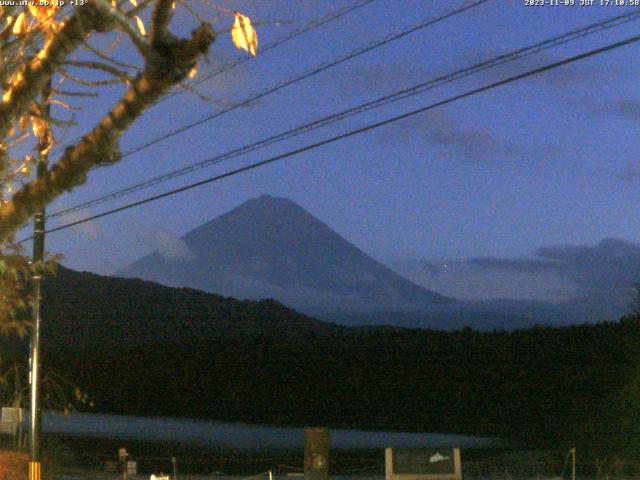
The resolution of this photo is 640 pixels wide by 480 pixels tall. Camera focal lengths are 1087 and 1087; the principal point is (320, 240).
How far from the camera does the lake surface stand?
131 feet

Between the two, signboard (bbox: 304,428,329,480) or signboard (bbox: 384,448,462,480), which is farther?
signboard (bbox: 304,428,329,480)

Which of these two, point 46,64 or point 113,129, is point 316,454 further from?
point 113,129

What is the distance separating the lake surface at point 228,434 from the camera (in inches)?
1570

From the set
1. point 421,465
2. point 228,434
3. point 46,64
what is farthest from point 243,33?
point 228,434

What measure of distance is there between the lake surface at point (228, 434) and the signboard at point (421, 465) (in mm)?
17514

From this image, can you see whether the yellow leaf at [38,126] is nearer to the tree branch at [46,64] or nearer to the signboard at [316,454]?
the tree branch at [46,64]

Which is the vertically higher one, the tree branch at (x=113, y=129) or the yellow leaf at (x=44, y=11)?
the yellow leaf at (x=44, y=11)

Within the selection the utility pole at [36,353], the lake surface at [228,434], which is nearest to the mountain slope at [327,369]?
the lake surface at [228,434]

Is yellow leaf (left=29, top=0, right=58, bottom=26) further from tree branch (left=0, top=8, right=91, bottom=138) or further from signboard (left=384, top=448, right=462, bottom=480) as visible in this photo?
signboard (left=384, top=448, right=462, bottom=480)

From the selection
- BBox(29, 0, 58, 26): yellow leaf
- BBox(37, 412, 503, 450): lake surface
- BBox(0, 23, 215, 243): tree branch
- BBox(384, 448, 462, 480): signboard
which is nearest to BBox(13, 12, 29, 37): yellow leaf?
BBox(29, 0, 58, 26): yellow leaf

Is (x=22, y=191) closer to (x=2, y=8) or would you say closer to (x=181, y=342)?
(x=2, y=8)

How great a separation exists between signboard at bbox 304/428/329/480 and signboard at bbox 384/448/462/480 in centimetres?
122

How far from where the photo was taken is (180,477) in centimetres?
2636

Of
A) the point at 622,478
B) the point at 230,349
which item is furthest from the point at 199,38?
Result: the point at 230,349
